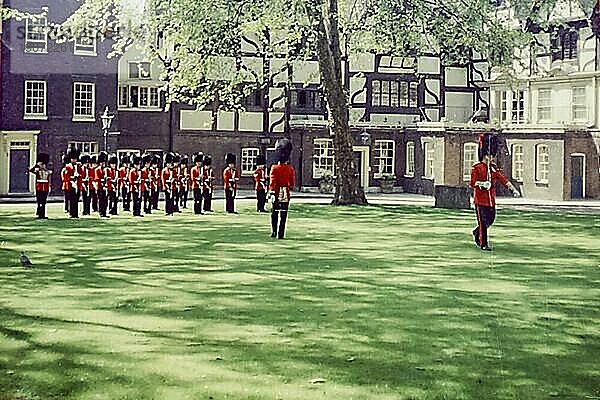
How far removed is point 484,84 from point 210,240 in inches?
1308

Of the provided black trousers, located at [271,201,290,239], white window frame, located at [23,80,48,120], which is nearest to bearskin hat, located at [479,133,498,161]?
black trousers, located at [271,201,290,239]

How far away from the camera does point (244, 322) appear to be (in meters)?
9.59

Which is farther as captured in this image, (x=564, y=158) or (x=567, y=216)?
(x=564, y=158)

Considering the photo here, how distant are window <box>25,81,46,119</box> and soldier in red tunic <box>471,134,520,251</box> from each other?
28.3m

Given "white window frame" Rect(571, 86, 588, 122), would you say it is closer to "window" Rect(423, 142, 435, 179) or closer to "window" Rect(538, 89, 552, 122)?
"window" Rect(538, 89, 552, 122)

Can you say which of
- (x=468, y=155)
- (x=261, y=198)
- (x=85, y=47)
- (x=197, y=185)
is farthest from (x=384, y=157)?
(x=197, y=185)

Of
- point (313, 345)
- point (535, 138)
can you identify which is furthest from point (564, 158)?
point (313, 345)

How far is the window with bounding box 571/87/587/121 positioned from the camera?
43684 mm

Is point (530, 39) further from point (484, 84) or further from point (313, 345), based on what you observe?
point (313, 345)

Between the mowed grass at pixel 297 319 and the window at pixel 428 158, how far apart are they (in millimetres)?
28449

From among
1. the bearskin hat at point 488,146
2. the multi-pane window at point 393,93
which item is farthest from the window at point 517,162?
the bearskin hat at point 488,146

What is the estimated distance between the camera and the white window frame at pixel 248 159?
46.7 m

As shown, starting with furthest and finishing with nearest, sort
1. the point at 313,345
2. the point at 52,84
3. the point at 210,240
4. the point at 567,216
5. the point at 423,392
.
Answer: the point at 52,84 < the point at 567,216 < the point at 210,240 < the point at 313,345 < the point at 423,392

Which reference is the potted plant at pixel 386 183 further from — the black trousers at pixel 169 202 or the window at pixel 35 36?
the black trousers at pixel 169 202
